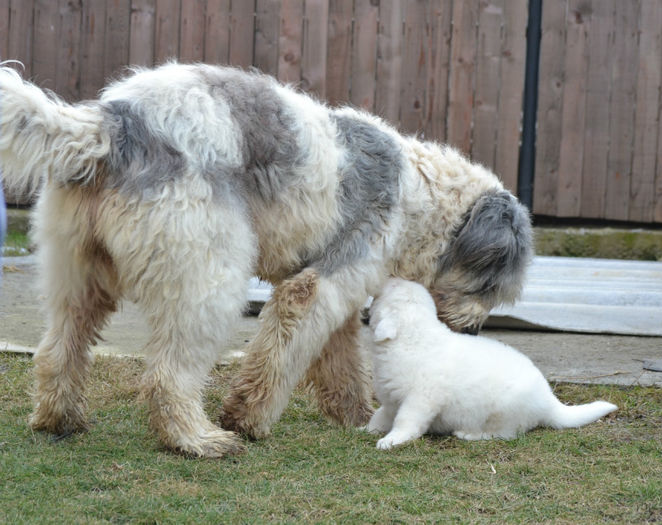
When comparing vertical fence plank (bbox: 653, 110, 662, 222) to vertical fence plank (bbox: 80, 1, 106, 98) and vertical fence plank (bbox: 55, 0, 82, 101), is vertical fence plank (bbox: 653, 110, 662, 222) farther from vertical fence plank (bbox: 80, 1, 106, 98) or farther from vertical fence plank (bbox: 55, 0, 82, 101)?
vertical fence plank (bbox: 55, 0, 82, 101)

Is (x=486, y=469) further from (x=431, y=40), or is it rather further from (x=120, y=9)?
(x=120, y=9)

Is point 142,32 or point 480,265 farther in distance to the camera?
point 142,32

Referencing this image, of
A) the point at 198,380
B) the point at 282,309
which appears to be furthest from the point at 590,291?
the point at 198,380

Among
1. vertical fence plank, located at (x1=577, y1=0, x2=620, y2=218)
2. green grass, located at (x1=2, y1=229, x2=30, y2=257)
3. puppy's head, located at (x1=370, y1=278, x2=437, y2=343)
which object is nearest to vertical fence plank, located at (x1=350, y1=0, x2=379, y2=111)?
vertical fence plank, located at (x1=577, y1=0, x2=620, y2=218)

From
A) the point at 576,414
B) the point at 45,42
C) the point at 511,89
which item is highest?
the point at 45,42

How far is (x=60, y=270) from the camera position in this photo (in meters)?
4.17

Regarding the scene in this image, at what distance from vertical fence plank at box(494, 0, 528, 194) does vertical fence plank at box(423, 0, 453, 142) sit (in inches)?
21.7

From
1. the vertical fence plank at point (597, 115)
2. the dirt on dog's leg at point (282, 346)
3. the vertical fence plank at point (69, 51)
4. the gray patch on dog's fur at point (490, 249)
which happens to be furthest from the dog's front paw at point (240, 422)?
the vertical fence plank at point (597, 115)

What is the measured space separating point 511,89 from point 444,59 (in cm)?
73

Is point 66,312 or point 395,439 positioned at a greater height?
point 66,312

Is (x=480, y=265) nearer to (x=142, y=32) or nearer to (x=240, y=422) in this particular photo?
(x=240, y=422)

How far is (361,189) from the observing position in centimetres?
466

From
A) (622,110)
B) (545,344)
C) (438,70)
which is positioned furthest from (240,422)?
(622,110)

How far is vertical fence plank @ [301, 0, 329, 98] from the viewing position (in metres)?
9.12
